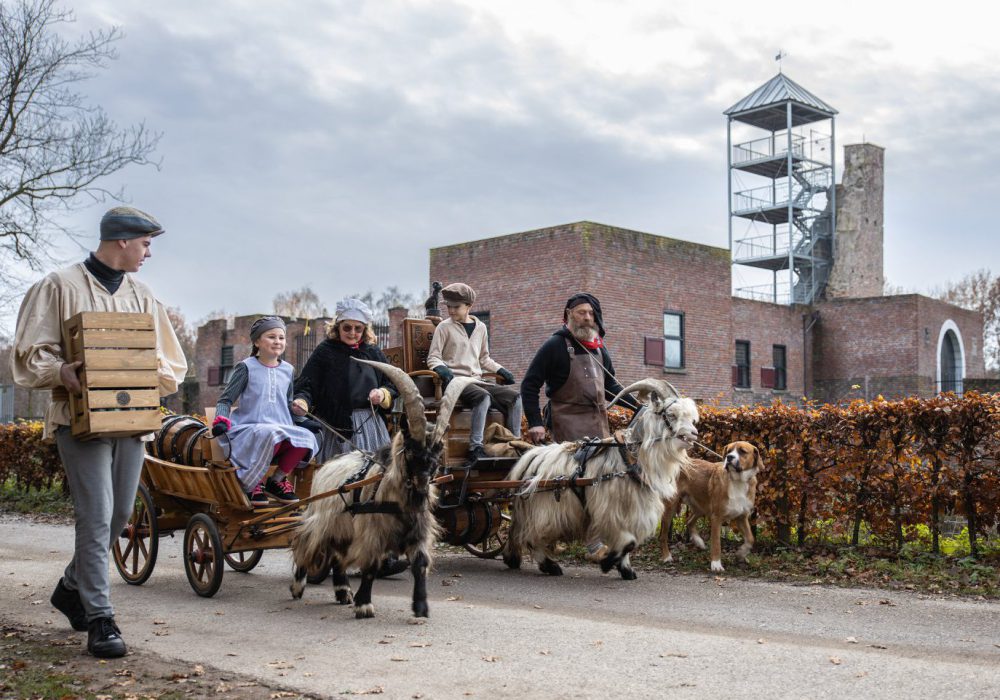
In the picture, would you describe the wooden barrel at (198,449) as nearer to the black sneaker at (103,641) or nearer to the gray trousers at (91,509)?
the gray trousers at (91,509)

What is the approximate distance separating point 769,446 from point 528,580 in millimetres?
3120

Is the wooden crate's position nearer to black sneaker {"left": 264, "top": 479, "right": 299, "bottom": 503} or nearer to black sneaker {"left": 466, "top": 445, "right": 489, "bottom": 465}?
black sneaker {"left": 264, "top": 479, "right": 299, "bottom": 503}

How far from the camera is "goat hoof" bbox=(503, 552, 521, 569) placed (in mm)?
10094

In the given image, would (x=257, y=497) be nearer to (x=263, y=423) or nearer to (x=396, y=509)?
(x=263, y=423)

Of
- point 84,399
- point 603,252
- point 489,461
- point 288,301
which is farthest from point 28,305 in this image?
point 288,301

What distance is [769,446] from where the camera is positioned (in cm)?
1079

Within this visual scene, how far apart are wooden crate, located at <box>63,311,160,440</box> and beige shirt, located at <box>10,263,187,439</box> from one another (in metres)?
0.10

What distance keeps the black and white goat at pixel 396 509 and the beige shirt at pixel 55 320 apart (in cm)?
166

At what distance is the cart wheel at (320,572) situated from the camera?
310 inches

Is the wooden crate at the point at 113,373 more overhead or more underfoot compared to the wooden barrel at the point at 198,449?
more overhead

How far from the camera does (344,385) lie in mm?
9344

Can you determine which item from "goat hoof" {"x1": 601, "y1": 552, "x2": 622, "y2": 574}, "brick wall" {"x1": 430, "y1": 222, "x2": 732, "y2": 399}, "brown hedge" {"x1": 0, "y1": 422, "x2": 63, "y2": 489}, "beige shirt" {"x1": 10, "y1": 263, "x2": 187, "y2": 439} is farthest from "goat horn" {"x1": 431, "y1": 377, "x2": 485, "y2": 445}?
"brick wall" {"x1": 430, "y1": 222, "x2": 732, "y2": 399}

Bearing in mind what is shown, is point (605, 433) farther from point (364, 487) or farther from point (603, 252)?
point (603, 252)

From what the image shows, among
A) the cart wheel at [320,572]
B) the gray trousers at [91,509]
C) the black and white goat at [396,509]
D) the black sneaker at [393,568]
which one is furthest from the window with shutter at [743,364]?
the gray trousers at [91,509]
